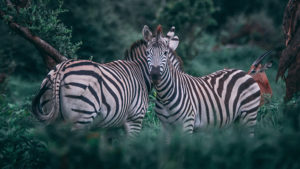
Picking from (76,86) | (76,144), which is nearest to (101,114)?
(76,86)

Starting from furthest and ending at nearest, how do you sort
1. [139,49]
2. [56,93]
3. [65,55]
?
[65,55], [139,49], [56,93]

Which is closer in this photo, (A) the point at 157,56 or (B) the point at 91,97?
(B) the point at 91,97

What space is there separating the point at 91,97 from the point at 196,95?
1.83m

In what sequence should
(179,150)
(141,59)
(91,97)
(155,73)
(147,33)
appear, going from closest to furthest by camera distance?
(179,150), (91,97), (155,73), (147,33), (141,59)

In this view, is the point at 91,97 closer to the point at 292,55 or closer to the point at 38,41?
the point at 38,41

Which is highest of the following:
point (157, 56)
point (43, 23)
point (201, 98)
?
point (43, 23)

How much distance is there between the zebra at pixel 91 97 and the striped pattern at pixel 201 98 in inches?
19.3

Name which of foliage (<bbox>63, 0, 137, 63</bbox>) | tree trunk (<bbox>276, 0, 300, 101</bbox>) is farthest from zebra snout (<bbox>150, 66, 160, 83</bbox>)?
foliage (<bbox>63, 0, 137, 63</bbox>)

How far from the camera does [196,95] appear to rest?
527 cm

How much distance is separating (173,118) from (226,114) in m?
1.04

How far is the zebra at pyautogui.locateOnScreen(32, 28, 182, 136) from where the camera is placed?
13.9ft

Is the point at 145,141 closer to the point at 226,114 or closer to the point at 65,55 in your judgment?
the point at 226,114

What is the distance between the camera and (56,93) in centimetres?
420

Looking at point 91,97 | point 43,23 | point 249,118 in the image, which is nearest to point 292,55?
point 249,118
